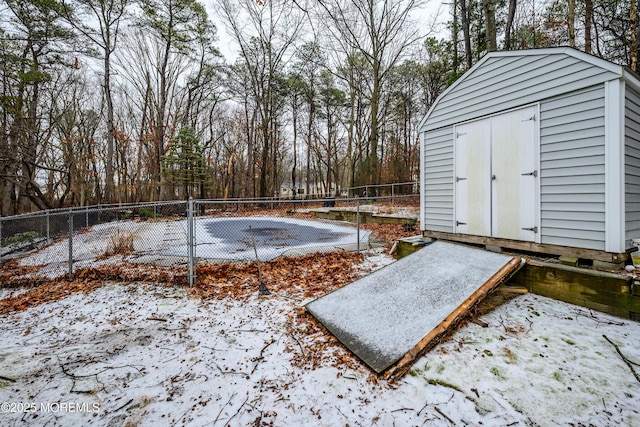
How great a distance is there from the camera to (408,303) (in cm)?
292

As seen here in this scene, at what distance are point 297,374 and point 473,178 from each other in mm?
3902

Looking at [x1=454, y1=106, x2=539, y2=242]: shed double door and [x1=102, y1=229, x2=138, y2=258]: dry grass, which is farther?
[x1=102, y1=229, x2=138, y2=258]: dry grass

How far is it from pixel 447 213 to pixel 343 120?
1888cm

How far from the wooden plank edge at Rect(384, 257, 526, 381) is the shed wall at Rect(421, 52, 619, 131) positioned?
87.7 inches

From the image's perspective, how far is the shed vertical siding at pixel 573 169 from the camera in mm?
3031

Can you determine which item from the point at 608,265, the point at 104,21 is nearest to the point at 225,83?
the point at 104,21

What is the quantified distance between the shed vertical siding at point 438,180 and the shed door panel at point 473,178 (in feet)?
0.50

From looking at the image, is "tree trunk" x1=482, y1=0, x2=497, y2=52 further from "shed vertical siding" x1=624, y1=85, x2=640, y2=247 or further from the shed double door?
"shed vertical siding" x1=624, y1=85, x2=640, y2=247

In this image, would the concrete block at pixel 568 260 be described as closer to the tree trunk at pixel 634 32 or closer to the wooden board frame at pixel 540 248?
the wooden board frame at pixel 540 248

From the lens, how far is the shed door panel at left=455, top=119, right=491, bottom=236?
161 inches

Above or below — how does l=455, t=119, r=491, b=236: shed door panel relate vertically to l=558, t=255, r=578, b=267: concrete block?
above

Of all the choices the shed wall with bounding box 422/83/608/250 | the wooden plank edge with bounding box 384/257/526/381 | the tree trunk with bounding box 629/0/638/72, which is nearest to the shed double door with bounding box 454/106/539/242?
the shed wall with bounding box 422/83/608/250

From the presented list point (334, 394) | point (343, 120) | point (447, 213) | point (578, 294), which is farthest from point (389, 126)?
point (334, 394)

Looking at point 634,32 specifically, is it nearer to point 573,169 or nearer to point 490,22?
point 490,22
